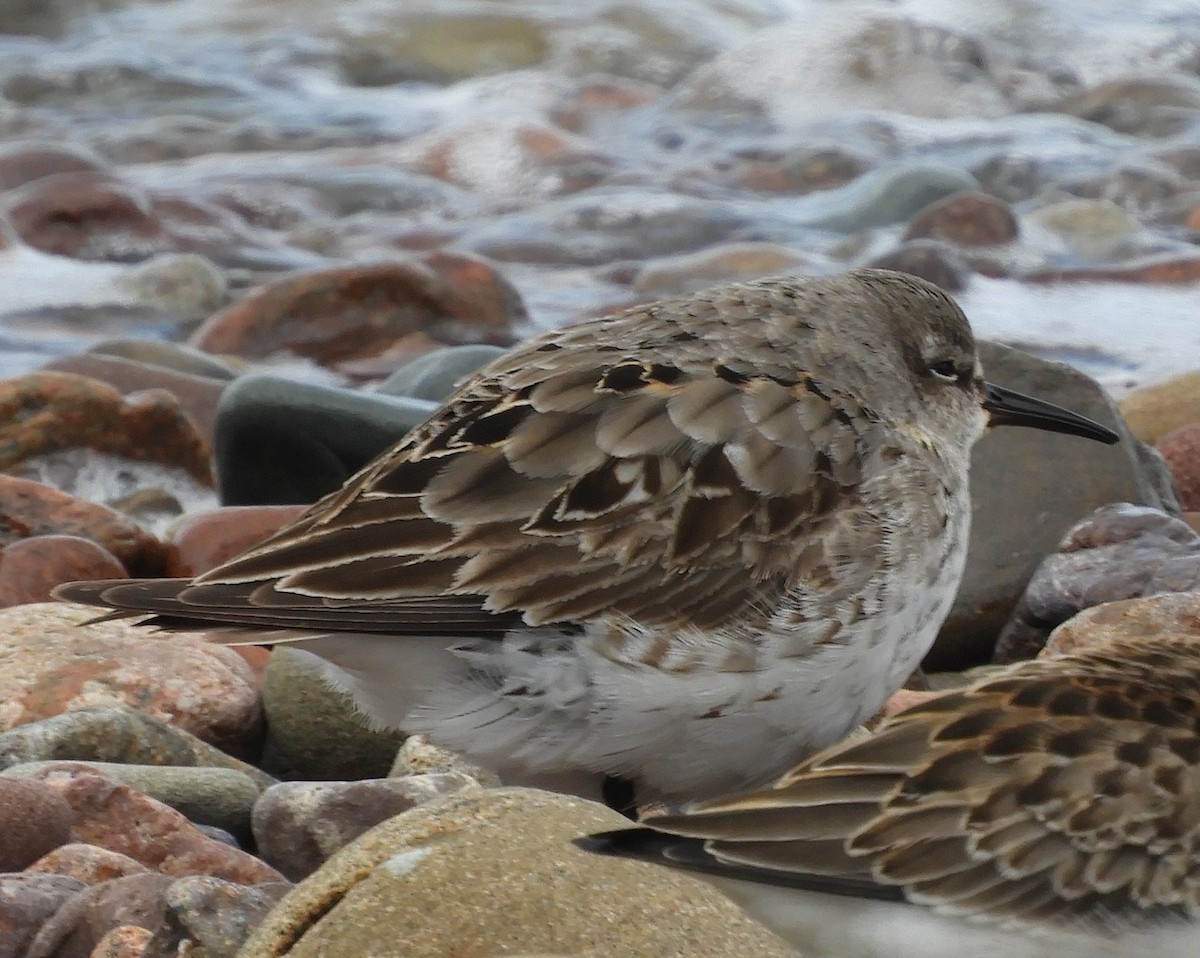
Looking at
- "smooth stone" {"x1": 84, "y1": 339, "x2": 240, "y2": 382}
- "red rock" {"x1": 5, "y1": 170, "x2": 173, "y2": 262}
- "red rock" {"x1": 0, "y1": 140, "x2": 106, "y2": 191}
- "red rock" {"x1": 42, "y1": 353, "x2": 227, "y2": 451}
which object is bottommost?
"red rock" {"x1": 0, "y1": 140, "x2": 106, "y2": 191}

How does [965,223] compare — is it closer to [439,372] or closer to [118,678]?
[439,372]

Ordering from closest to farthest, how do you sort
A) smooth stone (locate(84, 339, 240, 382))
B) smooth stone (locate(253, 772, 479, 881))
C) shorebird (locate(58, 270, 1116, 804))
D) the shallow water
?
shorebird (locate(58, 270, 1116, 804)) → smooth stone (locate(253, 772, 479, 881)) → smooth stone (locate(84, 339, 240, 382)) → the shallow water

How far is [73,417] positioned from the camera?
7.98 meters

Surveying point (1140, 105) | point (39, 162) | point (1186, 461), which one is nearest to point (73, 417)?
point (1186, 461)

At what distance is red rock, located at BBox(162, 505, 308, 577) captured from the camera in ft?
21.9

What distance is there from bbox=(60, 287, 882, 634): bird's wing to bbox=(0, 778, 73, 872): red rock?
485 mm

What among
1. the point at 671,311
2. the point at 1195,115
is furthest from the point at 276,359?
the point at 1195,115

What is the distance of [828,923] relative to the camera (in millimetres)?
3361

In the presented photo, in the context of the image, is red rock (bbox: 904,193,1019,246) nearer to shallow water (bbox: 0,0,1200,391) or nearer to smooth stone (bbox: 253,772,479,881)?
shallow water (bbox: 0,0,1200,391)

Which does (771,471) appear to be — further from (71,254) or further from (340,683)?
(71,254)

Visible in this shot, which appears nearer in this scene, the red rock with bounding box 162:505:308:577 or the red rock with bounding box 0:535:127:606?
the red rock with bounding box 0:535:127:606

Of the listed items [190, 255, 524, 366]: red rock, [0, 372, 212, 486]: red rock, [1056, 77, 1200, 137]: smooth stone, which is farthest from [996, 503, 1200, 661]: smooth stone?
[1056, 77, 1200, 137]: smooth stone

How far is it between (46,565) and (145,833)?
2178 mm

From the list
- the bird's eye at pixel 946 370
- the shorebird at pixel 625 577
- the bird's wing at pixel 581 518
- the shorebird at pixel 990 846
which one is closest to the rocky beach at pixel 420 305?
the shorebird at pixel 990 846
